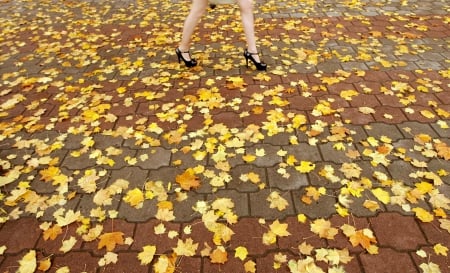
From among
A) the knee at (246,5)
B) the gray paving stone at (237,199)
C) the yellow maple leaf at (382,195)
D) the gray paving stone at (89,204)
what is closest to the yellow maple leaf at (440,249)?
the yellow maple leaf at (382,195)

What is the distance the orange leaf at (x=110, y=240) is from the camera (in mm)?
2539

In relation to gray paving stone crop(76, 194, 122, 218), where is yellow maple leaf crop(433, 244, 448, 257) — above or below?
below

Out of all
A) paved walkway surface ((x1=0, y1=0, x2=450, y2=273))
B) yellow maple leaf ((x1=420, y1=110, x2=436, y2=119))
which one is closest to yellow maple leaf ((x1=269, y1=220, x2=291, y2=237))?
paved walkway surface ((x1=0, y1=0, x2=450, y2=273))

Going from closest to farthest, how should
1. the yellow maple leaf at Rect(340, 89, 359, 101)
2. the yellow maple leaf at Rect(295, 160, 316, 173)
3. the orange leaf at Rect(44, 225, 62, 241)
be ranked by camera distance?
the orange leaf at Rect(44, 225, 62, 241)
the yellow maple leaf at Rect(295, 160, 316, 173)
the yellow maple leaf at Rect(340, 89, 359, 101)

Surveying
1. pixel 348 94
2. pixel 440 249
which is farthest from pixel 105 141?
pixel 440 249

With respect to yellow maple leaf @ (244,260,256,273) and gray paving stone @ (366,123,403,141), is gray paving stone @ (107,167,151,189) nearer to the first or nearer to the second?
yellow maple leaf @ (244,260,256,273)

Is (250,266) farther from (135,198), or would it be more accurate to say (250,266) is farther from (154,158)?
(154,158)

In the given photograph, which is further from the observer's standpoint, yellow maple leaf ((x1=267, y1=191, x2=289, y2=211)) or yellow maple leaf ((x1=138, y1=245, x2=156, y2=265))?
yellow maple leaf ((x1=267, y1=191, x2=289, y2=211))

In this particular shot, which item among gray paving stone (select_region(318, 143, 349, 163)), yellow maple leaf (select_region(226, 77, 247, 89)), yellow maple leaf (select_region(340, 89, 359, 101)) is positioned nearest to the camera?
gray paving stone (select_region(318, 143, 349, 163))

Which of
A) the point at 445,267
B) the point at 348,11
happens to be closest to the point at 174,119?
the point at 445,267

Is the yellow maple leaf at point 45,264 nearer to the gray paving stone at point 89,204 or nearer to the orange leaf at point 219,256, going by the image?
the gray paving stone at point 89,204

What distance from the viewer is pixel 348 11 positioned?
22.1ft

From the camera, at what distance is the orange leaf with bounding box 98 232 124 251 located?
254cm

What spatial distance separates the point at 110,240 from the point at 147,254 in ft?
1.07
